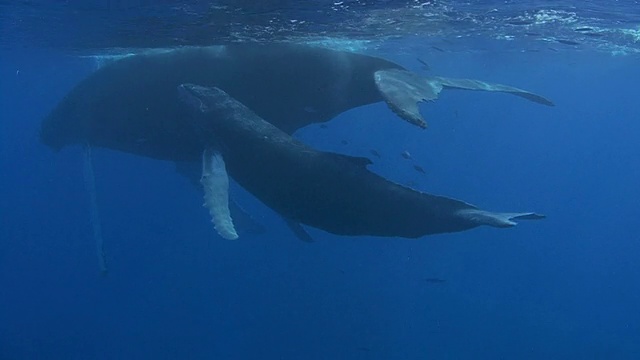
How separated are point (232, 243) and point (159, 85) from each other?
19084mm

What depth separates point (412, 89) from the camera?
873 cm

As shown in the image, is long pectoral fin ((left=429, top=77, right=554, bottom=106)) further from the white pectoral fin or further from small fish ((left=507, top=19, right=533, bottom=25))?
small fish ((left=507, top=19, right=533, bottom=25))

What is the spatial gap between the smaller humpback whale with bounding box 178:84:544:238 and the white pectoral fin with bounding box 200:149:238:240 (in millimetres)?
19

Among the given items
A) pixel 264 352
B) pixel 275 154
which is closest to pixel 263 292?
A: pixel 264 352

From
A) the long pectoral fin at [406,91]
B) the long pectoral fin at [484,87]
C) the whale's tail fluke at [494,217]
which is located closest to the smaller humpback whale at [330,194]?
the whale's tail fluke at [494,217]

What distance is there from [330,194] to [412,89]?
1956 millimetres

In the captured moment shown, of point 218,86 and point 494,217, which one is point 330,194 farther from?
point 218,86

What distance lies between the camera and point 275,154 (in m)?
8.81

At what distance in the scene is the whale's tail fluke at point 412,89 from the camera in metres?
7.58

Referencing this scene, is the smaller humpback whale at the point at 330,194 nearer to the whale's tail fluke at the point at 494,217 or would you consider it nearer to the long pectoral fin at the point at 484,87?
the whale's tail fluke at the point at 494,217

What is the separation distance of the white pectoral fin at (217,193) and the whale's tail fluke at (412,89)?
262cm

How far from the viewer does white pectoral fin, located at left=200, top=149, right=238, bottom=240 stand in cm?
826

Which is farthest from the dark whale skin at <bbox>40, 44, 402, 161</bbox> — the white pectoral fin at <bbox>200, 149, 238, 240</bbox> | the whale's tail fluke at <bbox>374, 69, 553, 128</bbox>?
the white pectoral fin at <bbox>200, 149, 238, 240</bbox>

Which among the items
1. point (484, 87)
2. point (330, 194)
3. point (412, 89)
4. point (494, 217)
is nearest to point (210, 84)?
point (412, 89)
